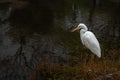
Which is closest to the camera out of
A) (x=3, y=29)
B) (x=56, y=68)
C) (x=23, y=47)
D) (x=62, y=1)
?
(x=56, y=68)

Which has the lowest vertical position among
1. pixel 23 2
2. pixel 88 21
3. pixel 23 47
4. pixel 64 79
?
pixel 64 79

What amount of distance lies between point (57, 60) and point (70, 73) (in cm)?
286

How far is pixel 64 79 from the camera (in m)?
9.94

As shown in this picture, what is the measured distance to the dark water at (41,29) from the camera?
13.1 m

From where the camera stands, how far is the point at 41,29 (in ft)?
Answer: 63.1

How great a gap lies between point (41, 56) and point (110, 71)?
14.3 feet

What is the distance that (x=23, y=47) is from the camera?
1515 centimetres

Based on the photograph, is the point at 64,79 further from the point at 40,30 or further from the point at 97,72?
the point at 40,30

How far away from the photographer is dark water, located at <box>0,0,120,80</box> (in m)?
13.1

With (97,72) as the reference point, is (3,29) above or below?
above

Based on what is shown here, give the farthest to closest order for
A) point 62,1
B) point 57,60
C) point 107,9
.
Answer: point 62,1 → point 107,9 → point 57,60

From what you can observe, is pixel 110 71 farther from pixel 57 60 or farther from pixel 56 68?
pixel 57 60

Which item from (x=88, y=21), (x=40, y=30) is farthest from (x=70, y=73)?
(x=88, y=21)

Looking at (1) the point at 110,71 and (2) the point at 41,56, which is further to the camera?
(2) the point at 41,56
